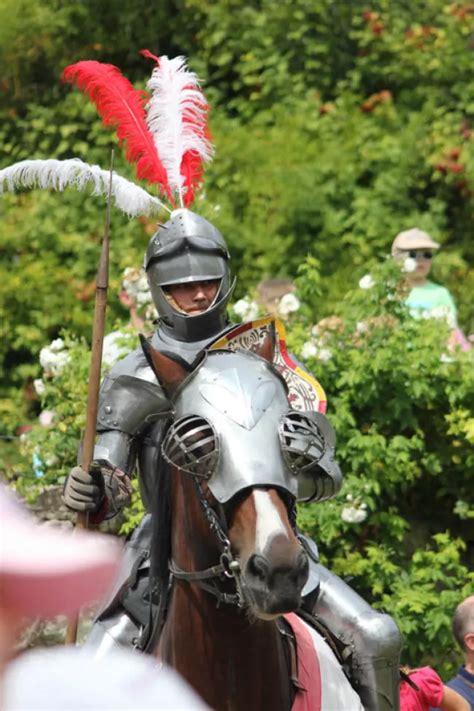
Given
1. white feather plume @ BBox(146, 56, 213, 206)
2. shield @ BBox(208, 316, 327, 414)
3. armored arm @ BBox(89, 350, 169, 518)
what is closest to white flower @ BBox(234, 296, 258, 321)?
white feather plume @ BBox(146, 56, 213, 206)

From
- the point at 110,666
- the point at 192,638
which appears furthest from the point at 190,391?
the point at 110,666

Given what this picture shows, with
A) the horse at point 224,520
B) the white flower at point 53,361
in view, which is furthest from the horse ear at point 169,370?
the white flower at point 53,361

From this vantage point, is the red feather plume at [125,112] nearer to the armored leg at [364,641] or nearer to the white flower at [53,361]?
the armored leg at [364,641]

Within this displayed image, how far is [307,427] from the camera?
4758 mm

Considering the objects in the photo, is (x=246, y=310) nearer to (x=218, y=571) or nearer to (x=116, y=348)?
(x=116, y=348)

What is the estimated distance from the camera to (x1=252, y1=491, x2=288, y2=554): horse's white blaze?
4297 mm

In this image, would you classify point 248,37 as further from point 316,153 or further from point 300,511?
point 300,511

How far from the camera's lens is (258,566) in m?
4.29

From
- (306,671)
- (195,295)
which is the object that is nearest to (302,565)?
A: (306,671)

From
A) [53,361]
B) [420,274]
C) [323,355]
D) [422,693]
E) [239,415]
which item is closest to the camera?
[239,415]

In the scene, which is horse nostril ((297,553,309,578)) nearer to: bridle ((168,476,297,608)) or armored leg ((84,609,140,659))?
bridle ((168,476,297,608))

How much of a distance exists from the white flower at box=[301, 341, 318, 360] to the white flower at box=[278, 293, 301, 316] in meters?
0.41

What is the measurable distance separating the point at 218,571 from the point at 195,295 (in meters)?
1.34

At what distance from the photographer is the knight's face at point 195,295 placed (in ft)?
18.3
